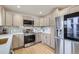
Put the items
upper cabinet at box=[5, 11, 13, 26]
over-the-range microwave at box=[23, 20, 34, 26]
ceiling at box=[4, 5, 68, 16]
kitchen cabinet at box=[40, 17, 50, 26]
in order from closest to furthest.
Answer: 1. ceiling at box=[4, 5, 68, 16]
2. upper cabinet at box=[5, 11, 13, 26]
3. kitchen cabinet at box=[40, 17, 50, 26]
4. over-the-range microwave at box=[23, 20, 34, 26]

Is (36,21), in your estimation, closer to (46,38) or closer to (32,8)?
(46,38)

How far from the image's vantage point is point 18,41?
4.32m

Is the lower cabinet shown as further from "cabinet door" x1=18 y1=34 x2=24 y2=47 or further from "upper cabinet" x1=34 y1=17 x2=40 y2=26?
"upper cabinet" x1=34 y1=17 x2=40 y2=26

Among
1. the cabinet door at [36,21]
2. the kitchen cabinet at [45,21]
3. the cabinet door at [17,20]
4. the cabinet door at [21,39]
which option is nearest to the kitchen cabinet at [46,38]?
the kitchen cabinet at [45,21]

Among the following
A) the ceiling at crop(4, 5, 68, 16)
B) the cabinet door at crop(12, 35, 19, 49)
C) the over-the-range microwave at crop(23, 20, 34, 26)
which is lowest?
the cabinet door at crop(12, 35, 19, 49)

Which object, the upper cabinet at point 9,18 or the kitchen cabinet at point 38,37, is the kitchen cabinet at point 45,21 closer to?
the kitchen cabinet at point 38,37

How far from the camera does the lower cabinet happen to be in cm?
413

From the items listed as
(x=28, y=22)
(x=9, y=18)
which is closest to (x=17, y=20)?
(x=9, y=18)

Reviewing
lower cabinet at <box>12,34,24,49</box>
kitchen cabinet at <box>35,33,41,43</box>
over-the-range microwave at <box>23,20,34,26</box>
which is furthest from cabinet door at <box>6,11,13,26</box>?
kitchen cabinet at <box>35,33,41,43</box>

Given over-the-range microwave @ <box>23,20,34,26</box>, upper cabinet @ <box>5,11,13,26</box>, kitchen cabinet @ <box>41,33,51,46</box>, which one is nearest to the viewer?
upper cabinet @ <box>5,11,13,26</box>

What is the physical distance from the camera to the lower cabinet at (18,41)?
4133 millimetres

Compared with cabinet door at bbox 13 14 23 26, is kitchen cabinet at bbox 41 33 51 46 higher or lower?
lower
